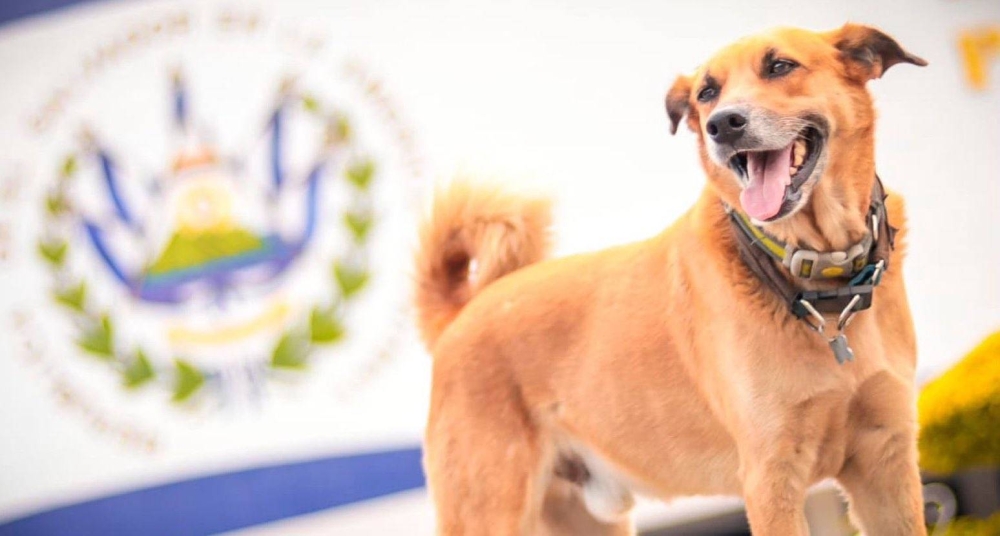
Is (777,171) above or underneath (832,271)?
above

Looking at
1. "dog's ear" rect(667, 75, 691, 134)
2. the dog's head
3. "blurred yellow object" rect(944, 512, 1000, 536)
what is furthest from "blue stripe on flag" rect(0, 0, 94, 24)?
"blurred yellow object" rect(944, 512, 1000, 536)

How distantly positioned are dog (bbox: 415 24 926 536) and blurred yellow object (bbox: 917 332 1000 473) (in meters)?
0.30

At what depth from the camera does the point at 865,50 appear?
157 centimetres

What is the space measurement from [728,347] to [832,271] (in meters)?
0.21

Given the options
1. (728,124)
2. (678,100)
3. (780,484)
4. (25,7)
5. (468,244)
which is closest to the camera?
(728,124)

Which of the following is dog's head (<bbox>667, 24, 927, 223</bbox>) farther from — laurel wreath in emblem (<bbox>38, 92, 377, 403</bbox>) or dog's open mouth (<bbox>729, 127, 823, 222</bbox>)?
laurel wreath in emblem (<bbox>38, 92, 377, 403</bbox>)

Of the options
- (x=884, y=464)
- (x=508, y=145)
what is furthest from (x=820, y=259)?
(x=508, y=145)

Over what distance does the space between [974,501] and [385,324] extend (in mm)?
1989

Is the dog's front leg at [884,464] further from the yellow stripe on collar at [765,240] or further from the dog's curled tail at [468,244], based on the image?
the dog's curled tail at [468,244]

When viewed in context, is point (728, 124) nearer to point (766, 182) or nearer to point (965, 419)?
point (766, 182)

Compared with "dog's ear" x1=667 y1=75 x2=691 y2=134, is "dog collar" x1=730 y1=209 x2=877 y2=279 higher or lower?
lower

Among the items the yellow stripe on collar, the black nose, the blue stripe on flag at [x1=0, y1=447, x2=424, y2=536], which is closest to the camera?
the black nose

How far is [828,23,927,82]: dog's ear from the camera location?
156 cm

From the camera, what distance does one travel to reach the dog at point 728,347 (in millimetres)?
1562
